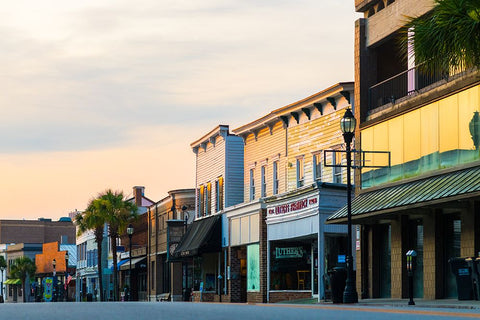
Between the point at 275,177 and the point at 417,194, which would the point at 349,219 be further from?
the point at 275,177

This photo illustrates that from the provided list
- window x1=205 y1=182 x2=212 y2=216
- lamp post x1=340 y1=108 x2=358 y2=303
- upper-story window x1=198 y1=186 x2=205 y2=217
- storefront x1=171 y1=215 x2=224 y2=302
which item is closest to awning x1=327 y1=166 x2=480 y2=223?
lamp post x1=340 y1=108 x2=358 y2=303

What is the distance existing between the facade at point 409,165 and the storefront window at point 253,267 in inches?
422

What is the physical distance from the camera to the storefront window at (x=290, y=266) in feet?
145

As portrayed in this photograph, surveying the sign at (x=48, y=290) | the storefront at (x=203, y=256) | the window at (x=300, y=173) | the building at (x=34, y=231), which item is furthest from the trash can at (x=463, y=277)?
the building at (x=34, y=231)

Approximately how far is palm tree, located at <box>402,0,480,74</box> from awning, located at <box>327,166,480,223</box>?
151 inches

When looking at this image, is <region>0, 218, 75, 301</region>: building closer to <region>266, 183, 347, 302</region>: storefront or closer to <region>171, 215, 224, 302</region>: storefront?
<region>171, 215, 224, 302</region>: storefront

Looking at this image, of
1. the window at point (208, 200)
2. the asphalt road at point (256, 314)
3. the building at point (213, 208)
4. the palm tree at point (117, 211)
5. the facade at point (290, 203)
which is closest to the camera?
the asphalt road at point (256, 314)

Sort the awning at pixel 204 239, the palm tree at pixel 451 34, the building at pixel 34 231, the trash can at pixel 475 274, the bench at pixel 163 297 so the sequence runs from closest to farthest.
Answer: the palm tree at pixel 451 34, the trash can at pixel 475 274, the awning at pixel 204 239, the bench at pixel 163 297, the building at pixel 34 231

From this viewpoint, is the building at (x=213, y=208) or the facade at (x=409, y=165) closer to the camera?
the facade at (x=409, y=165)

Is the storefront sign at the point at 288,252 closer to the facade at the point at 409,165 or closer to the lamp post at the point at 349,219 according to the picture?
the facade at the point at 409,165

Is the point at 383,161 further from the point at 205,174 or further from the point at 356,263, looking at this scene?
the point at 205,174

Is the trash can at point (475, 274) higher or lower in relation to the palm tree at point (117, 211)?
lower

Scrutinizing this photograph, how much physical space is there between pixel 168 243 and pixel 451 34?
1534 inches

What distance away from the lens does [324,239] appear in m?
40.0
